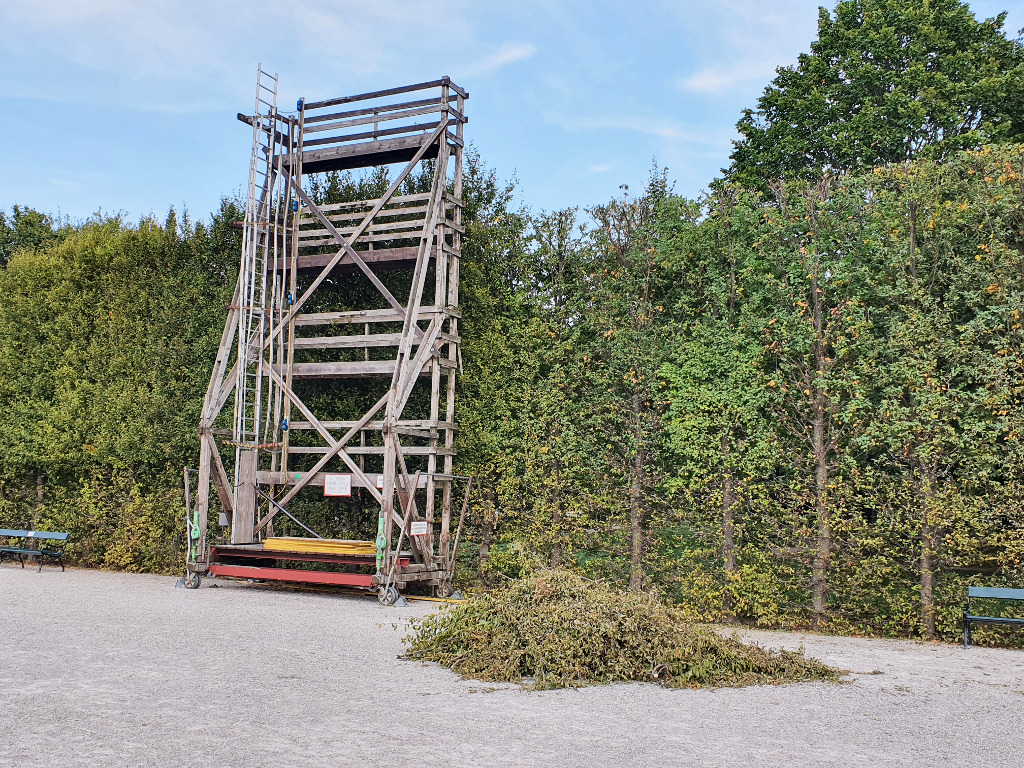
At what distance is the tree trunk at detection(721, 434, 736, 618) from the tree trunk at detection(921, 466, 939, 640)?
83.1 inches

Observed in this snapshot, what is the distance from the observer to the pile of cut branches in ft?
24.9

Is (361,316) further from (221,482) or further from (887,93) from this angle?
(887,93)

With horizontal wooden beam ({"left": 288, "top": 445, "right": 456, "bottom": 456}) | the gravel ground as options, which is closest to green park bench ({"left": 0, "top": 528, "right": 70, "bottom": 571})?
horizontal wooden beam ({"left": 288, "top": 445, "right": 456, "bottom": 456})

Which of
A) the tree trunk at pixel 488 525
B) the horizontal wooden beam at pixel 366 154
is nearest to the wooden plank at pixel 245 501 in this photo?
the tree trunk at pixel 488 525

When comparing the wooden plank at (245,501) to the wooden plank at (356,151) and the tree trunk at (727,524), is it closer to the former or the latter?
the wooden plank at (356,151)

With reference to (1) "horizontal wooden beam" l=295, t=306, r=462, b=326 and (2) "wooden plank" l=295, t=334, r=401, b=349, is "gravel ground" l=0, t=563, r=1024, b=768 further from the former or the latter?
(1) "horizontal wooden beam" l=295, t=306, r=462, b=326

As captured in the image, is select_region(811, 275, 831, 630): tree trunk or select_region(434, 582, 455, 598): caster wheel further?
select_region(434, 582, 455, 598): caster wheel

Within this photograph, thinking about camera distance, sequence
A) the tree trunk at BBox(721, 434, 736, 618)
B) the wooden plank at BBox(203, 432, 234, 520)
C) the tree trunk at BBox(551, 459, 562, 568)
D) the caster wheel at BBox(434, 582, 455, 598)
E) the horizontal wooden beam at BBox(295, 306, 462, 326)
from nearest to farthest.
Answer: the tree trunk at BBox(721, 434, 736, 618) < the tree trunk at BBox(551, 459, 562, 568) < the caster wheel at BBox(434, 582, 455, 598) < the horizontal wooden beam at BBox(295, 306, 462, 326) < the wooden plank at BBox(203, 432, 234, 520)

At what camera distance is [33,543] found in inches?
676

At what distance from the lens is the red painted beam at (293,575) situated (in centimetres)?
1242

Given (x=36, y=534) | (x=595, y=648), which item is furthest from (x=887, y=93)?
(x=36, y=534)

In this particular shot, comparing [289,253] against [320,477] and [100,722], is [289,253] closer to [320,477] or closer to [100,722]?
[320,477]

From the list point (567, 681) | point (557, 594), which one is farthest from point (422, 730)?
point (557, 594)

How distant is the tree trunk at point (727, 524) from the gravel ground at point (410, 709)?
1587 mm
